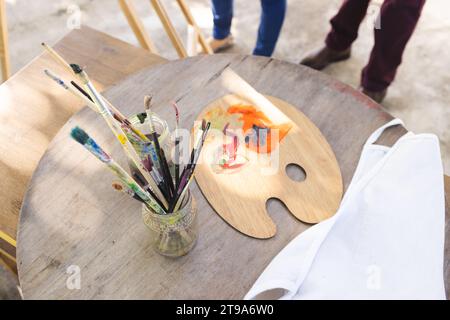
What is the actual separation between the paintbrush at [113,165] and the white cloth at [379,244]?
259 millimetres

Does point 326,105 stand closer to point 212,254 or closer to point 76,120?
point 212,254

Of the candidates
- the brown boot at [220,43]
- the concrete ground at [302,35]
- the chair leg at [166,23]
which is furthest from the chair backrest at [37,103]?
the brown boot at [220,43]

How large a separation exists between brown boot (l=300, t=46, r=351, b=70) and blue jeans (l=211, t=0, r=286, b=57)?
0.23m

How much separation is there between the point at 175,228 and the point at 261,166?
29 centimetres

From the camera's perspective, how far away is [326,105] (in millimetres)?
1098

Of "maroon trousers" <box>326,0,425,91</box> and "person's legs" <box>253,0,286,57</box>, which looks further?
"person's legs" <box>253,0,286,57</box>

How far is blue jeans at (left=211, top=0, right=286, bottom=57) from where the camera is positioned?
71.5 inches

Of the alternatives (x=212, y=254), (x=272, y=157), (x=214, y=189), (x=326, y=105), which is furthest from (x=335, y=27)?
(x=212, y=254)

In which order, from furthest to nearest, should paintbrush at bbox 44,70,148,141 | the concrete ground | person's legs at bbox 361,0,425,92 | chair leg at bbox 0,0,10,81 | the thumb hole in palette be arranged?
the concrete ground, person's legs at bbox 361,0,425,92, chair leg at bbox 0,0,10,81, the thumb hole in palette, paintbrush at bbox 44,70,148,141

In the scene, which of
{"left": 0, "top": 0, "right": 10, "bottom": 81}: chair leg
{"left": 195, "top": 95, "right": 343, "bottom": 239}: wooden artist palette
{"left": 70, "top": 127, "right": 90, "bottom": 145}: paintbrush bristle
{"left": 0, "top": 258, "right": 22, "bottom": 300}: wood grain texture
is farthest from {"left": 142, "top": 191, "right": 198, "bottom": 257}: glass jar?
{"left": 0, "top": 0, "right": 10, "bottom": 81}: chair leg

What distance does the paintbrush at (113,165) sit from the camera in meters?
0.58

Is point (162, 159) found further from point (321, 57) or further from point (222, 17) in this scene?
point (321, 57)

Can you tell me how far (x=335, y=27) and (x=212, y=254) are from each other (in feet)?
5.10

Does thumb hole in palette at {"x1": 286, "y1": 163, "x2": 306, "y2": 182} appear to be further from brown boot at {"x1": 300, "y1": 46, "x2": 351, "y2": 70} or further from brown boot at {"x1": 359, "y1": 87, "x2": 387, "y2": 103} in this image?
brown boot at {"x1": 300, "y1": 46, "x2": 351, "y2": 70}
